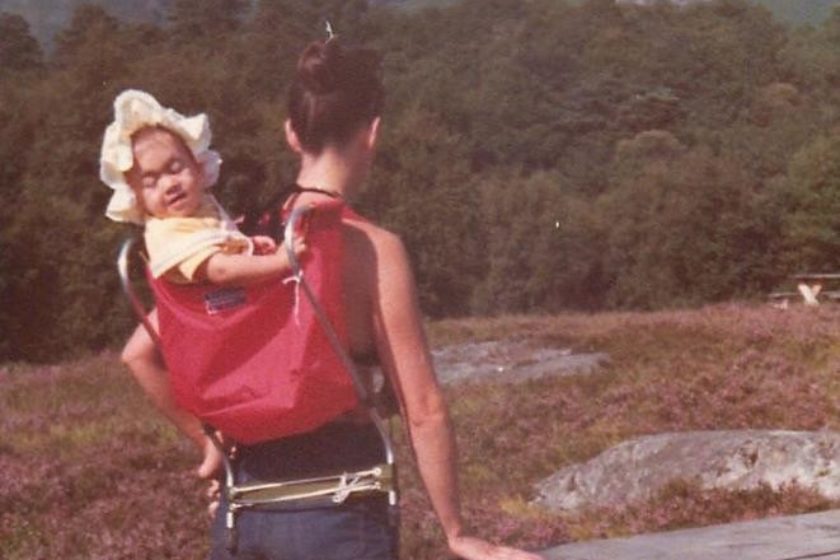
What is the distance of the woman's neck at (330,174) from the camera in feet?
9.93

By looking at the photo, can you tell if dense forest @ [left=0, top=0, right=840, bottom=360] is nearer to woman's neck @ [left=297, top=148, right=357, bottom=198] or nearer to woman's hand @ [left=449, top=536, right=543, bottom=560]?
woman's neck @ [left=297, top=148, right=357, bottom=198]

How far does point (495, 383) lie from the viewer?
19.2 m

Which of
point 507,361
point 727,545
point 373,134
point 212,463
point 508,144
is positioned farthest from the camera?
point 508,144

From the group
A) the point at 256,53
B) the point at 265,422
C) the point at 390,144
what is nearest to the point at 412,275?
the point at 265,422

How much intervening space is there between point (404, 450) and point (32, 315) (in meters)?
39.6

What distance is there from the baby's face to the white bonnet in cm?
1

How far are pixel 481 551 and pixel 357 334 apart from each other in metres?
0.42

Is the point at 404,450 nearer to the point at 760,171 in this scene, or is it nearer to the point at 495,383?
the point at 495,383

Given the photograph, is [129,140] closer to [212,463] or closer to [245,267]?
[245,267]

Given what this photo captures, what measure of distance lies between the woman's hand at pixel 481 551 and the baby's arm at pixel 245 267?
56cm

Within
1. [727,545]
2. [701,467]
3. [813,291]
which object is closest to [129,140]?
[727,545]

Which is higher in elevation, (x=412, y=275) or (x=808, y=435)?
(x=412, y=275)

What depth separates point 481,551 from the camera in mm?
2994

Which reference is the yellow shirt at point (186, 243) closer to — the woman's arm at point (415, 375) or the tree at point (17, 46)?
the woman's arm at point (415, 375)
